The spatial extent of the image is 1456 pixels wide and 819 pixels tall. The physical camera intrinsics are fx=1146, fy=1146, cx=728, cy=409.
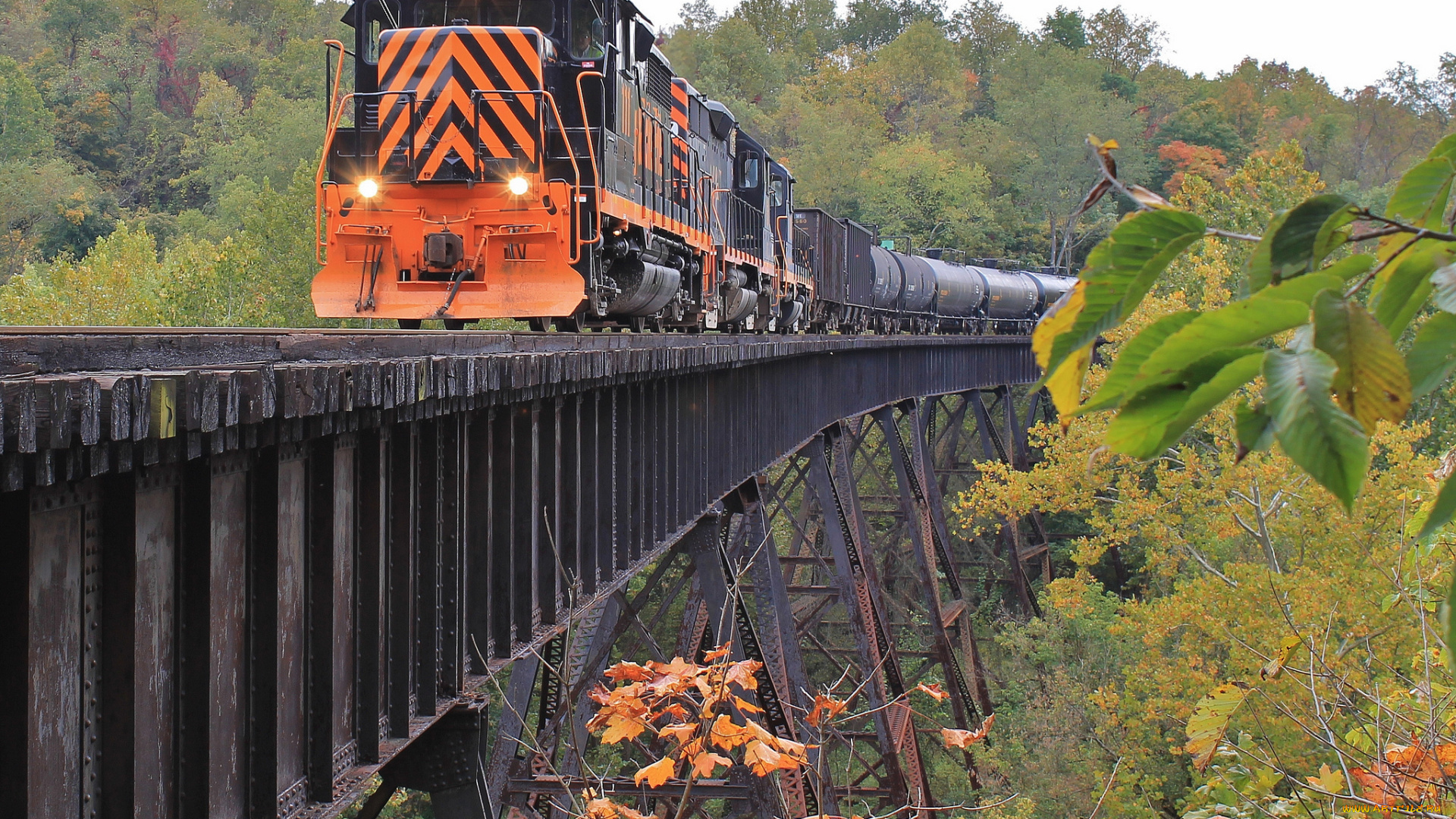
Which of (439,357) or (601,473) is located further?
(601,473)

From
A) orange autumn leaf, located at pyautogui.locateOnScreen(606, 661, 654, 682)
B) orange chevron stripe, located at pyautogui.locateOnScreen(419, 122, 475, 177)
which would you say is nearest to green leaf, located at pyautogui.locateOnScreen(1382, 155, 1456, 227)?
orange autumn leaf, located at pyautogui.locateOnScreen(606, 661, 654, 682)

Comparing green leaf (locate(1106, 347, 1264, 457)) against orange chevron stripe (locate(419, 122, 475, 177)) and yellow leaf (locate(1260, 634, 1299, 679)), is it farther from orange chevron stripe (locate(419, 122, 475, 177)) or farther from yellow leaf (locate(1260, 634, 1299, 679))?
orange chevron stripe (locate(419, 122, 475, 177))

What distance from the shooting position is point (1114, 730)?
19906 millimetres

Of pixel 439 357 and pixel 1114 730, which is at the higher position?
pixel 439 357

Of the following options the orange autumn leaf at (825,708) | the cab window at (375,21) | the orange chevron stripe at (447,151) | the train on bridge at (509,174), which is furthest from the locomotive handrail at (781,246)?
the orange autumn leaf at (825,708)

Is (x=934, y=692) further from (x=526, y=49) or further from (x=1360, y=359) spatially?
(x=526, y=49)

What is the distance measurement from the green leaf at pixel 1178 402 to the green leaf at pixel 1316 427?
0.04 m

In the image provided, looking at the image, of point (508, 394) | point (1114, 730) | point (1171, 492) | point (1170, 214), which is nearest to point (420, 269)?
point (508, 394)

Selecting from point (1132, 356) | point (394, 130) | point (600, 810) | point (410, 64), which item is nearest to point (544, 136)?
point (394, 130)

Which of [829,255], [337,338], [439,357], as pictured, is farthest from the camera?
[829,255]

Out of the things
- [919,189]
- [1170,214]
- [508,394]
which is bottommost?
[508,394]

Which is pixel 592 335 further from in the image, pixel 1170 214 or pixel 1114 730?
pixel 1114 730

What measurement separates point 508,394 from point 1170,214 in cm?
376

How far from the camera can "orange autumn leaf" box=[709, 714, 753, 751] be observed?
453 cm
